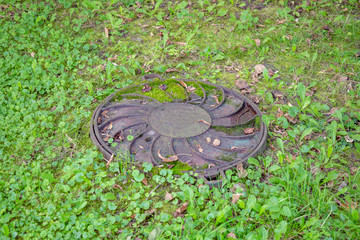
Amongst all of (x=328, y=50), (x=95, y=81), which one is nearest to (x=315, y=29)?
(x=328, y=50)

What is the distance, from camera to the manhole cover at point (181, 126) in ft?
8.61

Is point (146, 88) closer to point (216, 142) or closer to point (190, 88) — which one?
point (190, 88)

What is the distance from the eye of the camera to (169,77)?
11.8 feet

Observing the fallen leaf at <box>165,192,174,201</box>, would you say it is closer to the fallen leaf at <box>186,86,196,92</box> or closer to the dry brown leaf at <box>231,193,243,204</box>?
the dry brown leaf at <box>231,193,243,204</box>

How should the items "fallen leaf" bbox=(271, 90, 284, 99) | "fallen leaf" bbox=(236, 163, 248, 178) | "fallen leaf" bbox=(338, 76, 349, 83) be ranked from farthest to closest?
"fallen leaf" bbox=(338, 76, 349, 83) → "fallen leaf" bbox=(271, 90, 284, 99) → "fallen leaf" bbox=(236, 163, 248, 178)

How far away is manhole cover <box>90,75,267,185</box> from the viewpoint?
262cm

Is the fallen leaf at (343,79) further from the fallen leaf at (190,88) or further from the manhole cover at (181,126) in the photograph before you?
the fallen leaf at (190,88)

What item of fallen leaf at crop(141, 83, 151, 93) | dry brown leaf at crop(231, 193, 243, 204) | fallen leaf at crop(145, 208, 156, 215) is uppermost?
fallen leaf at crop(141, 83, 151, 93)

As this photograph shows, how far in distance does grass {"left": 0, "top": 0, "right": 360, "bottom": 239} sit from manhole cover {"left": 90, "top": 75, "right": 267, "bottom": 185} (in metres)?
0.13

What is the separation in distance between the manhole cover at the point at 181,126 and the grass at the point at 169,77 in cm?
13

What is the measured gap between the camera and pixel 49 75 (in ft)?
11.7

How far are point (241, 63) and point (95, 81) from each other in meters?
1.68

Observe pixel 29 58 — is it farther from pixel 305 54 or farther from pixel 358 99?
pixel 358 99

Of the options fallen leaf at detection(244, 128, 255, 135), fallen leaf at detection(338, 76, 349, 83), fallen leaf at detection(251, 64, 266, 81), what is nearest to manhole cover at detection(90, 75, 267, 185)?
fallen leaf at detection(244, 128, 255, 135)
